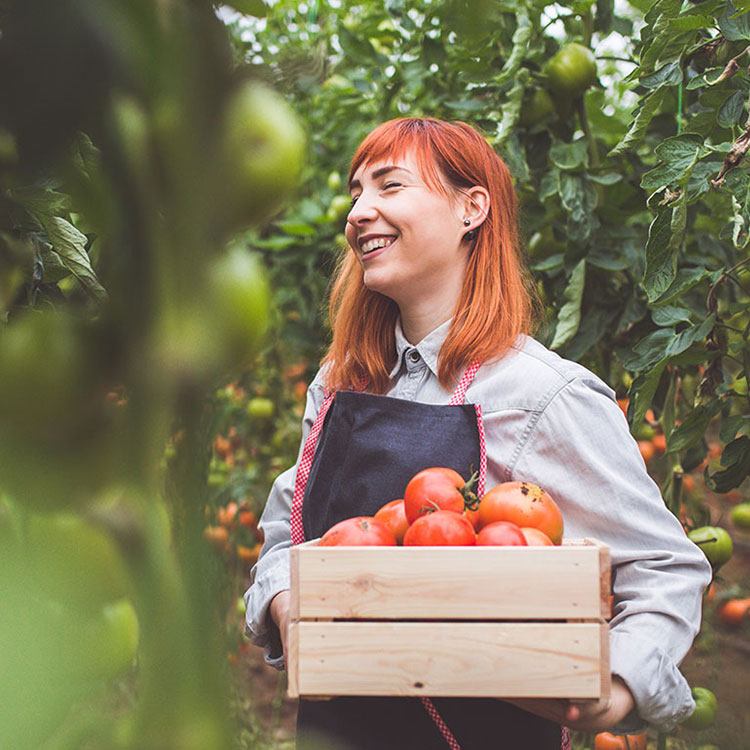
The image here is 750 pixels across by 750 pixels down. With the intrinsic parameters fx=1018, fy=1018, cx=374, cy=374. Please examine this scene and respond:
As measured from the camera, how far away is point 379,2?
213 cm

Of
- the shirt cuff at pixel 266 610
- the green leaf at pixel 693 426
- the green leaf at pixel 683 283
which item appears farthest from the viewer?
the green leaf at pixel 693 426

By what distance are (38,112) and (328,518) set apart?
105 cm

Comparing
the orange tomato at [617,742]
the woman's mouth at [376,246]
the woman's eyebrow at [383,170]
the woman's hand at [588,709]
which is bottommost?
the orange tomato at [617,742]

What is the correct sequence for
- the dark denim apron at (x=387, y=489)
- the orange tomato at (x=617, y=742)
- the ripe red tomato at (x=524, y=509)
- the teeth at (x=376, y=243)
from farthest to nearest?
the orange tomato at (x=617, y=742)
the teeth at (x=376, y=243)
the dark denim apron at (x=387, y=489)
the ripe red tomato at (x=524, y=509)

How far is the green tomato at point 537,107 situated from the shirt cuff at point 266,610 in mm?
1000

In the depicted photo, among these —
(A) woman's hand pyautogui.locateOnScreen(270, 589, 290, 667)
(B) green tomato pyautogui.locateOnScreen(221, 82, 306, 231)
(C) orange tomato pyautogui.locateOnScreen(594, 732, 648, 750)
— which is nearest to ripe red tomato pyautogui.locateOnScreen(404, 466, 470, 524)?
(A) woman's hand pyautogui.locateOnScreen(270, 589, 290, 667)

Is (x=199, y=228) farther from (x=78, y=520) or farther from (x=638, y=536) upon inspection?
(x=638, y=536)

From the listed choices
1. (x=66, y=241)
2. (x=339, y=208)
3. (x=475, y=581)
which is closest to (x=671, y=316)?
(x=475, y=581)

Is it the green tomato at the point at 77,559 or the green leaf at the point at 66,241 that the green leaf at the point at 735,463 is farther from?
the green tomato at the point at 77,559

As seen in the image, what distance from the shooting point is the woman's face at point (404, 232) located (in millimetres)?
1233

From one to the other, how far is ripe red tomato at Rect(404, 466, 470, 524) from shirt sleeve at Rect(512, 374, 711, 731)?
0.16 meters

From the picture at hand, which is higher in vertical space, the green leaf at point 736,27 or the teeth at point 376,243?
the green leaf at point 736,27

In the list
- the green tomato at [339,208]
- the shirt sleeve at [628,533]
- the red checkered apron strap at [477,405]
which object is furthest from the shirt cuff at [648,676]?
the green tomato at [339,208]

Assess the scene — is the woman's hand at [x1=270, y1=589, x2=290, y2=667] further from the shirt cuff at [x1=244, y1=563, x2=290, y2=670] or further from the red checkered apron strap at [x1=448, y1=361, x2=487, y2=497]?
the red checkered apron strap at [x1=448, y1=361, x2=487, y2=497]
